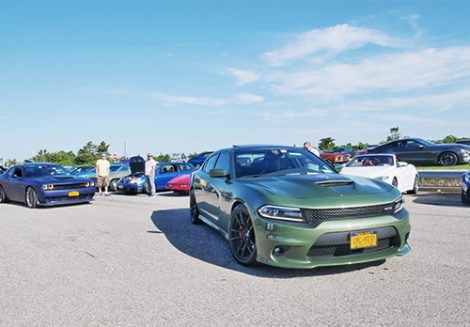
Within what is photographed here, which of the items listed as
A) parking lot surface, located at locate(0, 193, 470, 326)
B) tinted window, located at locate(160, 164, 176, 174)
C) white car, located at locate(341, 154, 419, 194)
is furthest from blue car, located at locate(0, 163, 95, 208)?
white car, located at locate(341, 154, 419, 194)

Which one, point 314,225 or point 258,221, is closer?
point 314,225

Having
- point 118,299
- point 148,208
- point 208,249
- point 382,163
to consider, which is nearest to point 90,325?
point 118,299

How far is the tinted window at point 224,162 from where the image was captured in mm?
5804

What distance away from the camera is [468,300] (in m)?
3.38

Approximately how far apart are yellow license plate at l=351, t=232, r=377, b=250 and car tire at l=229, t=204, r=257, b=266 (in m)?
1.07

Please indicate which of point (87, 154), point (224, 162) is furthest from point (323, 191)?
point (87, 154)

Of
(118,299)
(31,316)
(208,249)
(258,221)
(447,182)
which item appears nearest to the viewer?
(31,316)

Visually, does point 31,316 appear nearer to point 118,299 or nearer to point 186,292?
point 118,299

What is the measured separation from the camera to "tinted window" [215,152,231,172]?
580 cm

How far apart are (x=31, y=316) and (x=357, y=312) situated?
8.82 feet

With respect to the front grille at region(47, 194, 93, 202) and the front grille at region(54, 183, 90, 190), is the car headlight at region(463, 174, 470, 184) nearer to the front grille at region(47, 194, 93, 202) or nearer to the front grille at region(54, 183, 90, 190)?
the front grille at region(47, 194, 93, 202)

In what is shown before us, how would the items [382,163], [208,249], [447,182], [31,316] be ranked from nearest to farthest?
[31,316] < [208,249] < [382,163] < [447,182]

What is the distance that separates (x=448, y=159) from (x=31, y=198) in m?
15.9

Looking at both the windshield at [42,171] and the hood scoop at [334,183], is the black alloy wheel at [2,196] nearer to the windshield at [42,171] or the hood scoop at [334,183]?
the windshield at [42,171]
